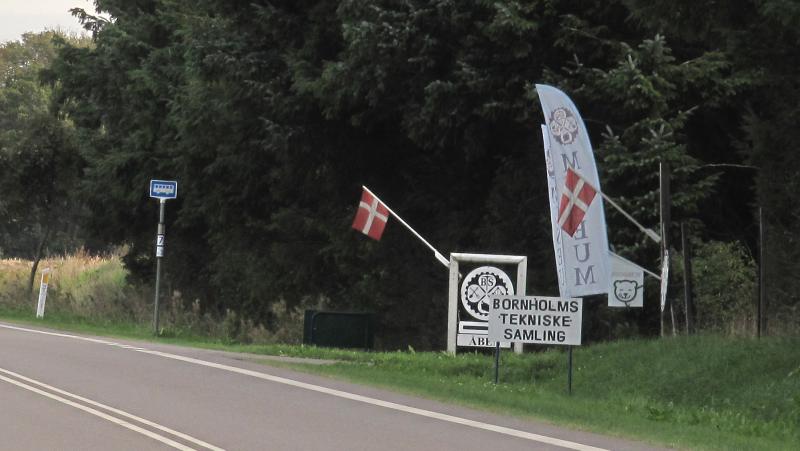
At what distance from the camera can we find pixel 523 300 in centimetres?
1625

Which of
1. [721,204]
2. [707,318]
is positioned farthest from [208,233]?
[707,318]

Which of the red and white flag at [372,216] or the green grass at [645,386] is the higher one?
the red and white flag at [372,216]

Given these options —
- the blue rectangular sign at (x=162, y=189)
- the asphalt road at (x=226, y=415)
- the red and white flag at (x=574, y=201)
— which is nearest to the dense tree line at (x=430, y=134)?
the red and white flag at (x=574, y=201)

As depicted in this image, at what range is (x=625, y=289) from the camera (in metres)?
20.8

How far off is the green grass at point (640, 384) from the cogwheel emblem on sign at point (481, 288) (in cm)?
89

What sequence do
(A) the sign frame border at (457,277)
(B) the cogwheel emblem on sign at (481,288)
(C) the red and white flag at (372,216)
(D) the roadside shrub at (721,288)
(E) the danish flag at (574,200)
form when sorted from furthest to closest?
(C) the red and white flag at (372,216) < (B) the cogwheel emblem on sign at (481,288) < (A) the sign frame border at (457,277) < (D) the roadside shrub at (721,288) < (E) the danish flag at (574,200)

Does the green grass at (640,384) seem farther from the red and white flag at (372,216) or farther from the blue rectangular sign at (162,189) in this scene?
the blue rectangular sign at (162,189)

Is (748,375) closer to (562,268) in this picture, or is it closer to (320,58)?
(562,268)

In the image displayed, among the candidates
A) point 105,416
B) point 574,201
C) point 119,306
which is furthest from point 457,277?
point 119,306

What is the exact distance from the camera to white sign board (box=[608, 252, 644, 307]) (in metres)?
20.5

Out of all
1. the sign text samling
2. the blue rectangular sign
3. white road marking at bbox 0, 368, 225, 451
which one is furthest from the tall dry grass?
the sign text samling

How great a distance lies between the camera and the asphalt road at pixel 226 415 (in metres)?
10.9

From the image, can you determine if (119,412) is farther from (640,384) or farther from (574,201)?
(574,201)

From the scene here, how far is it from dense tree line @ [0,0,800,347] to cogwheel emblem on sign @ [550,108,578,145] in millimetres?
1450
